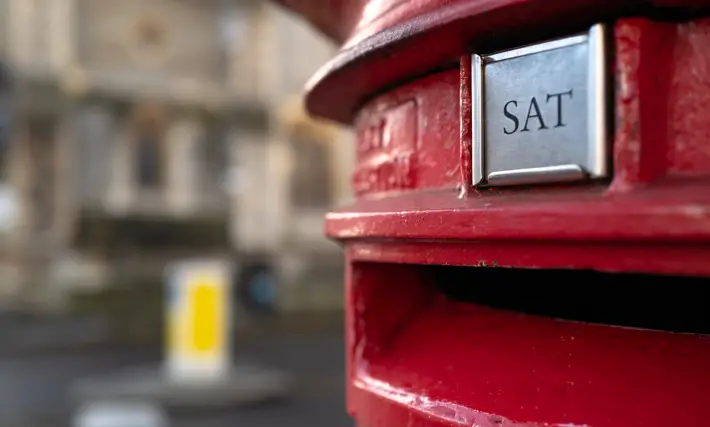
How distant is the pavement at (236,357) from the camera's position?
19.1 feet

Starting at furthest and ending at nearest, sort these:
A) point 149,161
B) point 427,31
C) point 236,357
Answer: point 149,161
point 236,357
point 427,31

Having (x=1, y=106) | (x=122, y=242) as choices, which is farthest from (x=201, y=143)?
(x=1, y=106)

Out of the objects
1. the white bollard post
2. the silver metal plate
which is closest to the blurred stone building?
the white bollard post

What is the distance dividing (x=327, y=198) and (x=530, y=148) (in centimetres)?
1351

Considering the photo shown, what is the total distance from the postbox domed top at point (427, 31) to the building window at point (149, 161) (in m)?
12.8

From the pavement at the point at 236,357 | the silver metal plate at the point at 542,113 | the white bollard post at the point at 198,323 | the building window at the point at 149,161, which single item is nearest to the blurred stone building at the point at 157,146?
the building window at the point at 149,161

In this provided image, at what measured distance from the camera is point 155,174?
44.5 feet

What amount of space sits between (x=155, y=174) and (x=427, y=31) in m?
13.4

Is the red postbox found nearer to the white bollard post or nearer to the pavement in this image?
the pavement

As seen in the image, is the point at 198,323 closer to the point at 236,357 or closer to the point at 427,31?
the point at 236,357

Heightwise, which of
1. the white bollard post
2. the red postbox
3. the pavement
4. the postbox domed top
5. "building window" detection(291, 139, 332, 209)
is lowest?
the pavement

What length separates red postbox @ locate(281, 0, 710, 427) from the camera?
2.26ft

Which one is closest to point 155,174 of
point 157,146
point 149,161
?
point 149,161

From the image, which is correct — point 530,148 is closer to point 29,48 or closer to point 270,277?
point 270,277
